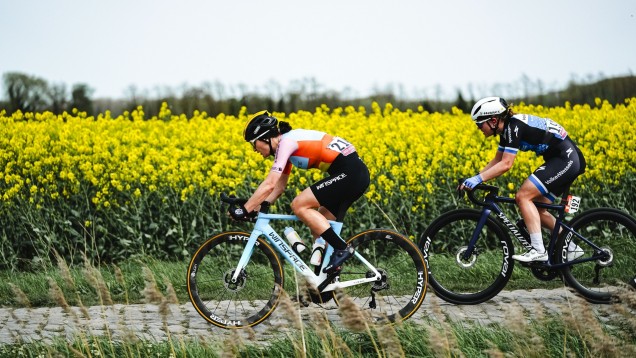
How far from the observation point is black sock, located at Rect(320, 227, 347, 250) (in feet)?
19.8

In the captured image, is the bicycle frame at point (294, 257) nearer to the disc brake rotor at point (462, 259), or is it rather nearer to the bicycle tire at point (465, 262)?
the bicycle tire at point (465, 262)

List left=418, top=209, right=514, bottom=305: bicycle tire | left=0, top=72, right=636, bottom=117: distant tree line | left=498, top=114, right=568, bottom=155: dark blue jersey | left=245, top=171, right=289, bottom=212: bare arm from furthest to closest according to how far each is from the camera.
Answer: left=0, top=72, right=636, bottom=117: distant tree line
left=418, top=209, right=514, bottom=305: bicycle tire
left=498, top=114, right=568, bottom=155: dark blue jersey
left=245, top=171, right=289, bottom=212: bare arm

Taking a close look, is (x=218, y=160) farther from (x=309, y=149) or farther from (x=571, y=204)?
(x=571, y=204)

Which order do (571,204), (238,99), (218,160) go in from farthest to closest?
1. (238,99)
2. (218,160)
3. (571,204)

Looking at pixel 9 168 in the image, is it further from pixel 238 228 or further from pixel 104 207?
pixel 238 228


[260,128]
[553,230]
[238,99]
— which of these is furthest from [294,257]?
[238,99]

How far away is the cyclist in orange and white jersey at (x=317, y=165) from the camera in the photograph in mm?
6023

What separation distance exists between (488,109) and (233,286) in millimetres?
2590

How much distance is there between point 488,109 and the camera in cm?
671

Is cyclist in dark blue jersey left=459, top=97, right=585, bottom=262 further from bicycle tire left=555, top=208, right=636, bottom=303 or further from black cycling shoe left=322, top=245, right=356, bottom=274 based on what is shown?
black cycling shoe left=322, top=245, right=356, bottom=274

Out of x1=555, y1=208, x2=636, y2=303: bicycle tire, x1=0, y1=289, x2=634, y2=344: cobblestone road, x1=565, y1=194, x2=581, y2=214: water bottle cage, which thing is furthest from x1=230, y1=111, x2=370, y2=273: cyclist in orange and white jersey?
x1=555, y1=208, x2=636, y2=303: bicycle tire

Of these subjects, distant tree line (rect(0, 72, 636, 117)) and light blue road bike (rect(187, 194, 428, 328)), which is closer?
light blue road bike (rect(187, 194, 428, 328))

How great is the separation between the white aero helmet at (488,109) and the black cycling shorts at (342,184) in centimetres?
123

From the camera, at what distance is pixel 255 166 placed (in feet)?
32.6
